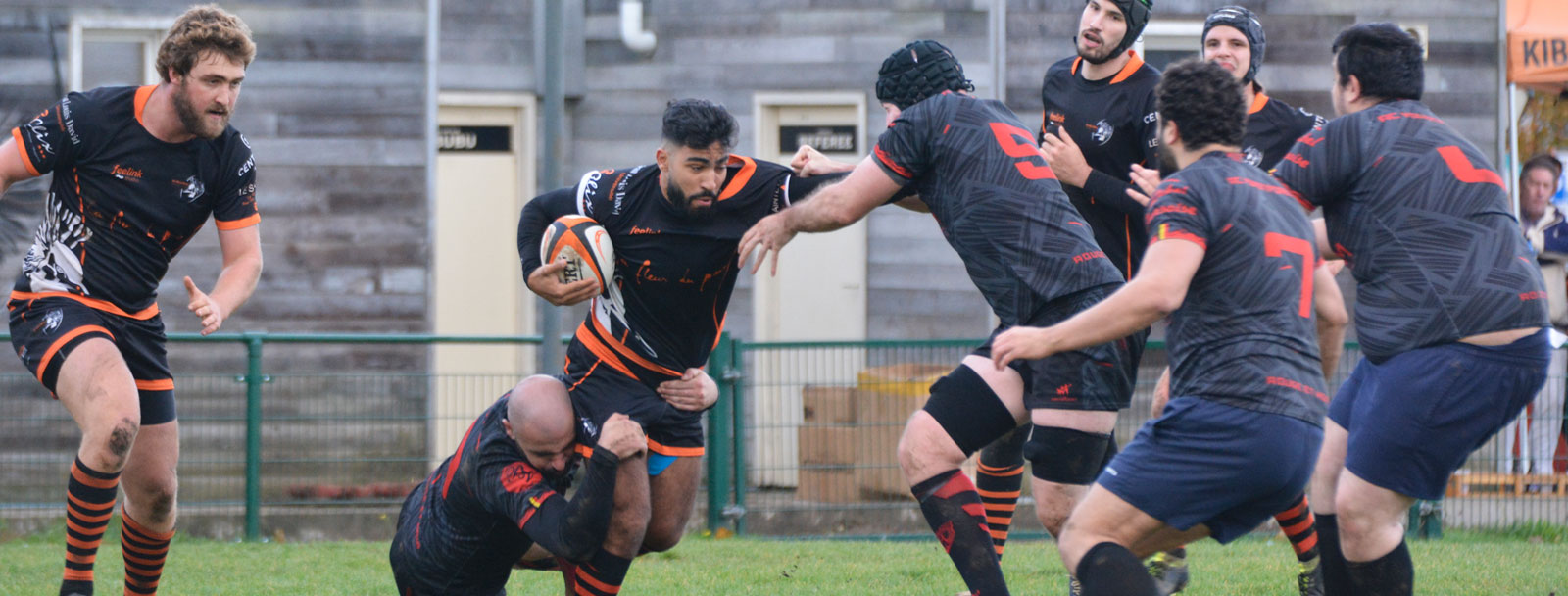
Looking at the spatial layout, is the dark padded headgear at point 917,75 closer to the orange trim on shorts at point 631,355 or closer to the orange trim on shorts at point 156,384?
the orange trim on shorts at point 631,355

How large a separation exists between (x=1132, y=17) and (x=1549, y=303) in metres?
5.08

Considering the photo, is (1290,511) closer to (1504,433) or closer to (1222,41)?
(1222,41)

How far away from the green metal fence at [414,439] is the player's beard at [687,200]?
3.79 meters

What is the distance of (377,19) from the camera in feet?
35.0

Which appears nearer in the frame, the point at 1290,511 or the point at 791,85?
the point at 1290,511

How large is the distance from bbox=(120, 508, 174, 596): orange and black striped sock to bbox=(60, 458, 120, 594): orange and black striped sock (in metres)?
0.14

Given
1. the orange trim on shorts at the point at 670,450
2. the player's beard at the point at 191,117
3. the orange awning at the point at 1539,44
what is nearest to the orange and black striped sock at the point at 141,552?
the player's beard at the point at 191,117

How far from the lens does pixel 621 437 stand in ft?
15.7

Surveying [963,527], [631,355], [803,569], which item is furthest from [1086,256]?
[803,569]

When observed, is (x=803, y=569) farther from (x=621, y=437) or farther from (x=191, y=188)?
(x=191, y=188)

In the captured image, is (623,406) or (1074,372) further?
(623,406)

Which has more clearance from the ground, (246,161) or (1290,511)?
(246,161)

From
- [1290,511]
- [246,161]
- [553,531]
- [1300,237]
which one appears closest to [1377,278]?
[1300,237]

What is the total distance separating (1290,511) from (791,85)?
7560 millimetres
